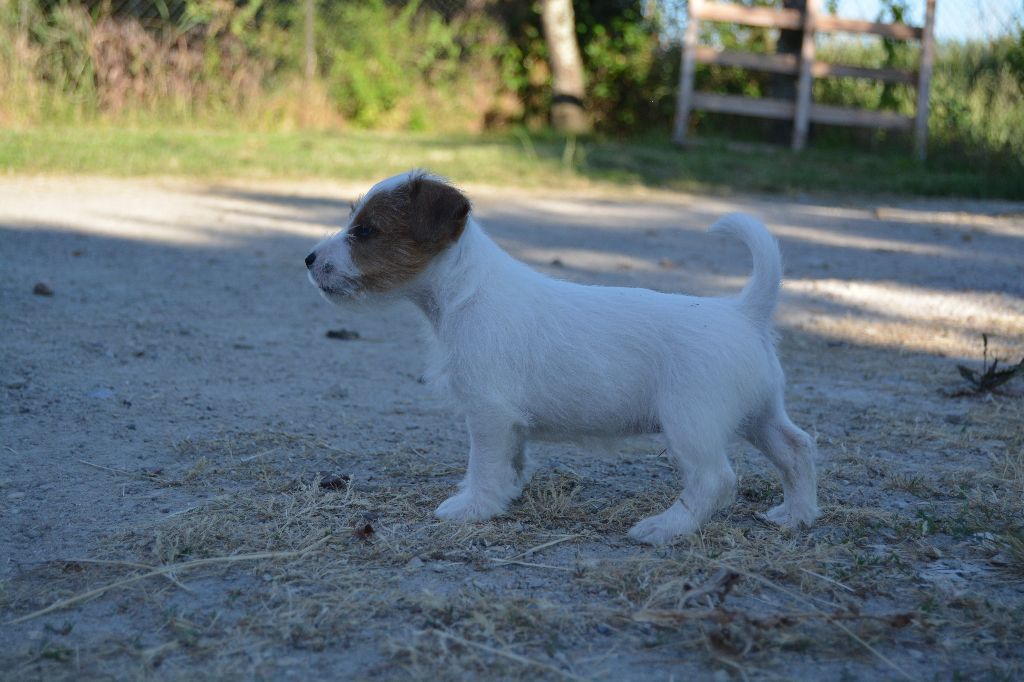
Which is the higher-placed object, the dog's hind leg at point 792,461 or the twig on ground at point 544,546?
the dog's hind leg at point 792,461

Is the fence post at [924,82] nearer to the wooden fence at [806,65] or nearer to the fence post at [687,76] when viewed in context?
the wooden fence at [806,65]

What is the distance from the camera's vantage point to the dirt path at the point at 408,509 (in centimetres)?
278

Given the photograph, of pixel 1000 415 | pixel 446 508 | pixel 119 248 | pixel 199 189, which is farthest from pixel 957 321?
pixel 199 189

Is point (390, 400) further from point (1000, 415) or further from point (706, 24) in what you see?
point (706, 24)

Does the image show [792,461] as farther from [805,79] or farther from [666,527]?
[805,79]

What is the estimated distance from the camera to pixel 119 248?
8250mm

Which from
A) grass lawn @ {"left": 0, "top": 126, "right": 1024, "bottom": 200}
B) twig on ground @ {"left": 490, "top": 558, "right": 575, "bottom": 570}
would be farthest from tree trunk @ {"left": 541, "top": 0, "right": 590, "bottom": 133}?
twig on ground @ {"left": 490, "top": 558, "right": 575, "bottom": 570}

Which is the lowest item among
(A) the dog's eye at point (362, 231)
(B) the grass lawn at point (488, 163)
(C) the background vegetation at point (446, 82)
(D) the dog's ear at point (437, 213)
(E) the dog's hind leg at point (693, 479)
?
(E) the dog's hind leg at point (693, 479)

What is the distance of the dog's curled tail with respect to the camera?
11.8 ft

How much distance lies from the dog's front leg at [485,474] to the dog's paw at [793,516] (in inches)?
36.2

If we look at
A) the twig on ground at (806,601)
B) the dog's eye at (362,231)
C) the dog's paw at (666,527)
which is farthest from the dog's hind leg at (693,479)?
the dog's eye at (362,231)

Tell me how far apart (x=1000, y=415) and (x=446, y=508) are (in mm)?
2861

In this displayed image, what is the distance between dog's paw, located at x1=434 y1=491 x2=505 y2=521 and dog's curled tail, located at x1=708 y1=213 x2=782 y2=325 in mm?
1083

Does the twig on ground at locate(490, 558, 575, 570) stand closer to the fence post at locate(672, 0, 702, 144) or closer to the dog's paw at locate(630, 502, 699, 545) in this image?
the dog's paw at locate(630, 502, 699, 545)
